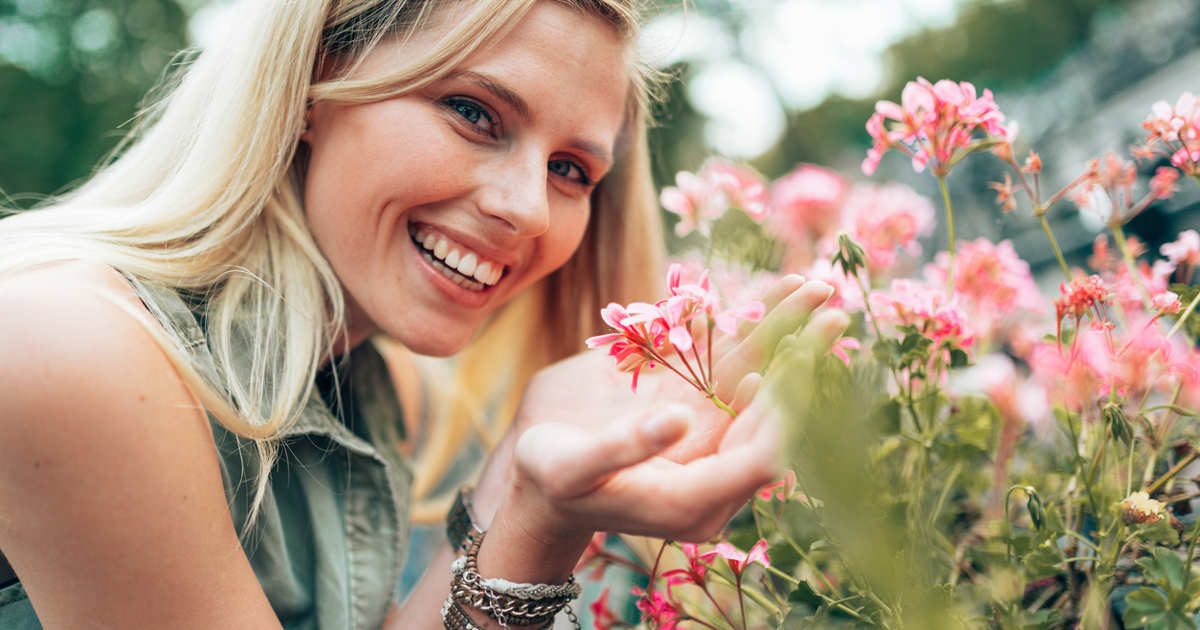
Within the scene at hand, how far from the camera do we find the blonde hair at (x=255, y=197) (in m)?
1.24

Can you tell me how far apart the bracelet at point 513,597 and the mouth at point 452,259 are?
0.52 meters

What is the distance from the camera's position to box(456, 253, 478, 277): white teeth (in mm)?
1365

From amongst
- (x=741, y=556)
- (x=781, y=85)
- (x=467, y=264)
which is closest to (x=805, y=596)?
(x=741, y=556)

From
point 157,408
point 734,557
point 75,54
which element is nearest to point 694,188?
point 734,557

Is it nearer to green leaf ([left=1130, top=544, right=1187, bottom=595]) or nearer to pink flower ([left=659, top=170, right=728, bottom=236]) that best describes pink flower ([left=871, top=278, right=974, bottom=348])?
green leaf ([left=1130, top=544, right=1187, bottom=595])

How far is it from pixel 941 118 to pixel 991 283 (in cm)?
37

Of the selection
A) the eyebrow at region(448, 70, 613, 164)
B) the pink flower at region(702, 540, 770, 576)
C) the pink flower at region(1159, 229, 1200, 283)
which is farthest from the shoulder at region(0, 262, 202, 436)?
the pink flower at region(1159, 229, 1200, 283)

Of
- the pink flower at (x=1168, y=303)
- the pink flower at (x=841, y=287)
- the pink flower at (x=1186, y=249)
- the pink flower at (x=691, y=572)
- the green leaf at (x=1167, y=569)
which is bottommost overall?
the pink flower at (x=691, y=572)

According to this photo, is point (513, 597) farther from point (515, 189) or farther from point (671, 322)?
point (515, 189)

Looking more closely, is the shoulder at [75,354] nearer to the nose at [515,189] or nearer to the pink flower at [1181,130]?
the nose at [515,189]

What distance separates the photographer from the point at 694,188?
1590mm

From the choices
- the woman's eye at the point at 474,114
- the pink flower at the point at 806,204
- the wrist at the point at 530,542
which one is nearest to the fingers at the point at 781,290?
the wrist at the point at 530,542

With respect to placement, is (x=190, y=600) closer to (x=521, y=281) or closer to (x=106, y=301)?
(x=106, y=301)

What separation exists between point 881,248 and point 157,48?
1091 cm
